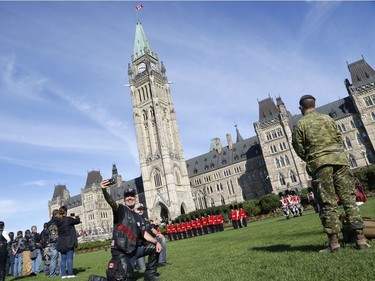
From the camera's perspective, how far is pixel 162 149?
207 feet

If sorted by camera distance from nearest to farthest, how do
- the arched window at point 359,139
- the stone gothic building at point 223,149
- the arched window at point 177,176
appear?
1. the arched window at point 359,139
2. the stone gothic building at point 223,149
3. the arched window at point 177,176

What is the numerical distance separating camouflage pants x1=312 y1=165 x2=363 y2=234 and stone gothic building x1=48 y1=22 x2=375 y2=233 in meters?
51.1

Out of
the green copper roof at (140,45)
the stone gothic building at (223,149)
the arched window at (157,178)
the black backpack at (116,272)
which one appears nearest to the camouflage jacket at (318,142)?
the black backpack at (116,272)

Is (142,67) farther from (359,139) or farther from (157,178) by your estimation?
(359,139)

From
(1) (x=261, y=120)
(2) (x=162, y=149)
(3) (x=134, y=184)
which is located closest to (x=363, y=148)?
(1) (x=261, y=120)

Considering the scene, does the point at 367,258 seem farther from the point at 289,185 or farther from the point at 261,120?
the point at 261,120

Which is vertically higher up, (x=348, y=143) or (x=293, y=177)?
(x=348, y=143)

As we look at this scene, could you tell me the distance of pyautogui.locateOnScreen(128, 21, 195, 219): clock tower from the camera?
61.3m

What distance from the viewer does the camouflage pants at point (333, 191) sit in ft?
17.4

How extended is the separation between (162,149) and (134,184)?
32.9 m

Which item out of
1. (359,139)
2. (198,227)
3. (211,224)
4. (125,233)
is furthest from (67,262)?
(359,139)

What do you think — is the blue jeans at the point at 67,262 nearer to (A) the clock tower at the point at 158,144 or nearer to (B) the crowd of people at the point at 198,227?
(B) the crowd of people at the point at 198,227

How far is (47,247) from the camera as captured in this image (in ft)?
38.5

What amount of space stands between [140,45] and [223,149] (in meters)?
35.6
